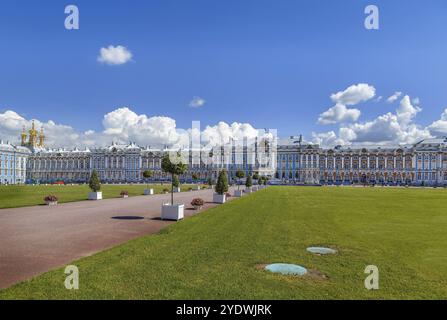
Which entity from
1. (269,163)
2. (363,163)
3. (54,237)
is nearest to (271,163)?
(269,163)

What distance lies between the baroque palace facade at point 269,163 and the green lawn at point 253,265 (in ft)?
371

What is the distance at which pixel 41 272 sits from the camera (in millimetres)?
8883

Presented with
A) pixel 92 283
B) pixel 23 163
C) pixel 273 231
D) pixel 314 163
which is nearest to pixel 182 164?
pixel 273 231

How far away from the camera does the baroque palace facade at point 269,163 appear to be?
13075 centimetres

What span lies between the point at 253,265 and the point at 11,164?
155822mm

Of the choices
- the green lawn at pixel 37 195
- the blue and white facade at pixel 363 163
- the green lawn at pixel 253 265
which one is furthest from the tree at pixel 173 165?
the blue and white facade at pixel 363 163

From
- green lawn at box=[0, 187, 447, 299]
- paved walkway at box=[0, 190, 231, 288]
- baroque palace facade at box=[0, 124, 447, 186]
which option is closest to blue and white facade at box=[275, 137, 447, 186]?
baroque palace facade at box=[0, 124, 447, 186]

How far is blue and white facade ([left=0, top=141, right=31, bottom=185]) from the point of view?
128250mm

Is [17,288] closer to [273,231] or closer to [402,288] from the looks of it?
[402,288]

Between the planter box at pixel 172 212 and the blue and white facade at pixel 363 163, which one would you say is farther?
the blue and white facade at pixel 363 163

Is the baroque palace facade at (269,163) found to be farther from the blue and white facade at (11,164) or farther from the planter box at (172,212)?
the planter box at (172,212)

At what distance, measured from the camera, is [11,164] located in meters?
134

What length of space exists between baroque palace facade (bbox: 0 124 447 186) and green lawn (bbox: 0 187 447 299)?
113 meters

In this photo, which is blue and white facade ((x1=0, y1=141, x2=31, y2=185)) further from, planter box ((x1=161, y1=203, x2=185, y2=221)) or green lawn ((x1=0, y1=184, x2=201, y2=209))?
planter box ((x1=161, y1=203, x2=185, y2=221))
